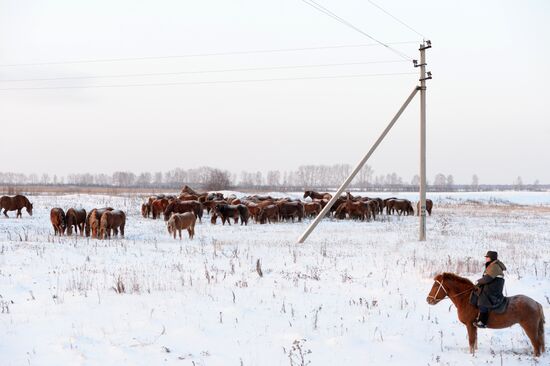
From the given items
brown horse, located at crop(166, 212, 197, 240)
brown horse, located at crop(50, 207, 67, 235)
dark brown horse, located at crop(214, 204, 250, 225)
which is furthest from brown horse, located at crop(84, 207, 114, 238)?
dark brown horse, located at crop(214, 204, 250, 225)

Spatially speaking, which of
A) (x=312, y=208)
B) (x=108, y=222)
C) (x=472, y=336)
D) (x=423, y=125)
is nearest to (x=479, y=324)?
(x=472, y=336)

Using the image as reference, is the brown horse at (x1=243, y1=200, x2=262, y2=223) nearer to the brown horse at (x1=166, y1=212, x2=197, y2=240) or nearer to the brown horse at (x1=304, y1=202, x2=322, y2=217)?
the brown horse at (x1=304, y1=202, x2=322, y2=217)

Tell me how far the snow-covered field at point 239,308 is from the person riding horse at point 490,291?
1.77 ft

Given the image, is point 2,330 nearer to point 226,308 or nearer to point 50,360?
point 50,360

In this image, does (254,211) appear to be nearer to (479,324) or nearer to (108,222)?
(108,222)

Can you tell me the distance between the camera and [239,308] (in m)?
8.07

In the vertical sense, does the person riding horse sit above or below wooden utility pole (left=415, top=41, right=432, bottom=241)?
below

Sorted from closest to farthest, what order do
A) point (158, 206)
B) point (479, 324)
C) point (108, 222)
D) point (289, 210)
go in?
point (479, 324) → point (108, 222) → point (289, 210) → point (158, 206)

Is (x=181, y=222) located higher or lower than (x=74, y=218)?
lower

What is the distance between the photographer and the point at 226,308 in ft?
26.4

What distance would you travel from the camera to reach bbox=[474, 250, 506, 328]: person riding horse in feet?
20.6

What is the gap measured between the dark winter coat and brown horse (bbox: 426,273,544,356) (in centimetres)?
18

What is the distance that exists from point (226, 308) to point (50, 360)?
293 cm

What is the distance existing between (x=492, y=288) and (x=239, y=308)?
159 inches
